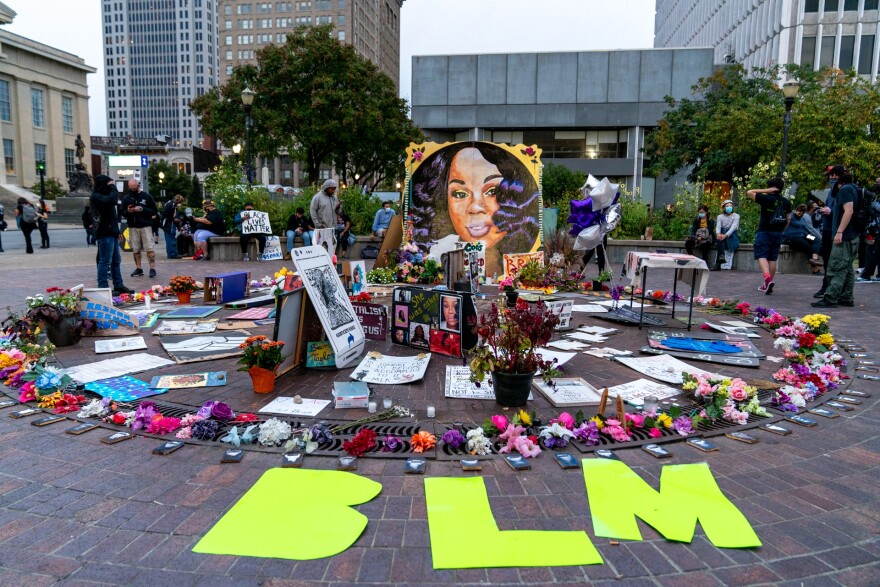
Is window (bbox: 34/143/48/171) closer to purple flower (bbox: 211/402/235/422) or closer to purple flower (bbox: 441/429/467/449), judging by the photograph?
purple flower (bbox: 211/402/235/422)

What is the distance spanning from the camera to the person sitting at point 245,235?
48.4ft

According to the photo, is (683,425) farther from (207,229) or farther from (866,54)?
(866,54)

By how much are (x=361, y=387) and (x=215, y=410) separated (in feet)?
3.50

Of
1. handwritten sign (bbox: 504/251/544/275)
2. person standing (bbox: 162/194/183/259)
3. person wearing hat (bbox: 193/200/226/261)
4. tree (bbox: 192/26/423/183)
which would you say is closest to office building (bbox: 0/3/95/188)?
tree (bbox: 192/26/423/183)

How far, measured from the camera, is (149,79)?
149500 millimetres

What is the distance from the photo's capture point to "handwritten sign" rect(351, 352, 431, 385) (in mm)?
4848

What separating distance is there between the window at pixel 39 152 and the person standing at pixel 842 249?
2609 inches

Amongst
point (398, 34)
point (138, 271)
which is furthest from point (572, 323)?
point (398, 34)

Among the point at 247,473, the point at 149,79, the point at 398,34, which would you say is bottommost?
the point at 247,473

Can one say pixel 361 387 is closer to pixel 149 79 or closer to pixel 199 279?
pixel 199 279

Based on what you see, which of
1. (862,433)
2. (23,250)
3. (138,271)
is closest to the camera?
(862,433)

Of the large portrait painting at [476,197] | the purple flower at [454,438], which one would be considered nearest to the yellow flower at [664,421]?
the purple flower at [454,438]

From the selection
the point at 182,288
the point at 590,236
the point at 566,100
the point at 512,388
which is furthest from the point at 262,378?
the point at 566,100

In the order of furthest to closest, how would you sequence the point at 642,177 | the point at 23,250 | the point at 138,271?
the point at 642,177
the point at 23,250
the point at 138,271
